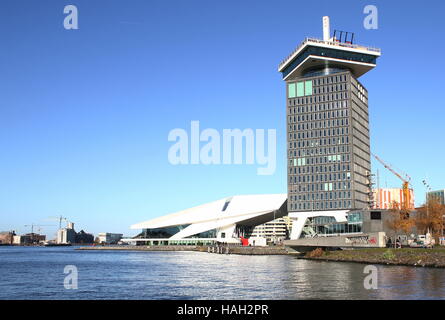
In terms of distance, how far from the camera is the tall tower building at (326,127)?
155375 millimetres

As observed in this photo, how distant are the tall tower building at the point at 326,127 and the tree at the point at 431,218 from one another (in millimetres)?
30670

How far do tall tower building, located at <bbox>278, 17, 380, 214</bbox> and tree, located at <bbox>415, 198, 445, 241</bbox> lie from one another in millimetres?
30670

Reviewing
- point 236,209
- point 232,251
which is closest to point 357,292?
point 232,251

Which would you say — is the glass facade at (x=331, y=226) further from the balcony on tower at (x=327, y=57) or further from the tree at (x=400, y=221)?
the balcony on tower at (x=327, y=57)

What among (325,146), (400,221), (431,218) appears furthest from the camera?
(325,146)

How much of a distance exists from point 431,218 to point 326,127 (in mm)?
51558

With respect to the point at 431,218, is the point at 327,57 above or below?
above

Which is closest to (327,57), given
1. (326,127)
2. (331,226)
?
(326,127)

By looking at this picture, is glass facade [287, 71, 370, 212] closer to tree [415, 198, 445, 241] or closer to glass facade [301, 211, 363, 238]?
glass facade [301, 211, 363, 238]

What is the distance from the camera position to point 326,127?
518ft

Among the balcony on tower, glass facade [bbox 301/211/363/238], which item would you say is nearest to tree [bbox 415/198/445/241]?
glass facade [bbox 301/211/363/238]

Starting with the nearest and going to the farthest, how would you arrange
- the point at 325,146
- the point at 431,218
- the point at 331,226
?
the point at 431,218 < the point at 331,226 < the point at 325,146

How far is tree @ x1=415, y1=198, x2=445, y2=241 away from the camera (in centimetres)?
11462

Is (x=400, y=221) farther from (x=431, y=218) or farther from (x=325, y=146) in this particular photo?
(x=325, y=146)
